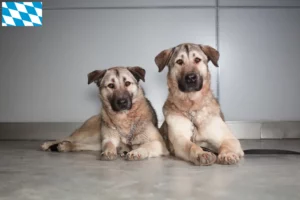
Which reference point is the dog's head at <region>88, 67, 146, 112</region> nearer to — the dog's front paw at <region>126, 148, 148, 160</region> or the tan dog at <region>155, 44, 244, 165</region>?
the tan dog at <region>155, 44, 244, 165</region>

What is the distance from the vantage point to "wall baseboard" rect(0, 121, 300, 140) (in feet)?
16.1

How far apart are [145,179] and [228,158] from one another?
0.74 meters

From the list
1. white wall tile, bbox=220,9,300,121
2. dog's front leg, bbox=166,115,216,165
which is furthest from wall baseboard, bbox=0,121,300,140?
dog's front leg, bbox=166,115,216,165

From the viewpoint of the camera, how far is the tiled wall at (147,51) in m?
4.91

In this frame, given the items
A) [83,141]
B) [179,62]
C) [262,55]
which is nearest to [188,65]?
[179,62]

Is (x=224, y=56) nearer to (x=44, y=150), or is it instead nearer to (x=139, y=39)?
(x=139, y=39)

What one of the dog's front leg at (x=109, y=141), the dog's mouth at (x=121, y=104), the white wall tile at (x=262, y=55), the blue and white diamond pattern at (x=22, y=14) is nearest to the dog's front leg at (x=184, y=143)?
the dog's mouth at (x=121, y=104)

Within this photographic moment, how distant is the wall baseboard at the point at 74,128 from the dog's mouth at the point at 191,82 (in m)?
1.75

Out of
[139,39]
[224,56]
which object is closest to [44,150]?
[139,39]

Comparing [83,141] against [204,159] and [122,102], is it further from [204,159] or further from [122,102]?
[204,159]

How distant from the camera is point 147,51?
4.94m

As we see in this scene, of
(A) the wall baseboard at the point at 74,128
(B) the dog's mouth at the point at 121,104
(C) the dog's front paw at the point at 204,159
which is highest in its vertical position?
(B) the dog's mouth at the point at 121,104

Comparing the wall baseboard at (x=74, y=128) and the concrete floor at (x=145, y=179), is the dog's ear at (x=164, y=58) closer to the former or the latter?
the concrete floor at (x=145, y=179)

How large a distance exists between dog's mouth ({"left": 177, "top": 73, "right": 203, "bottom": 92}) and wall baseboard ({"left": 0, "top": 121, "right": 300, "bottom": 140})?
5.73 ft
